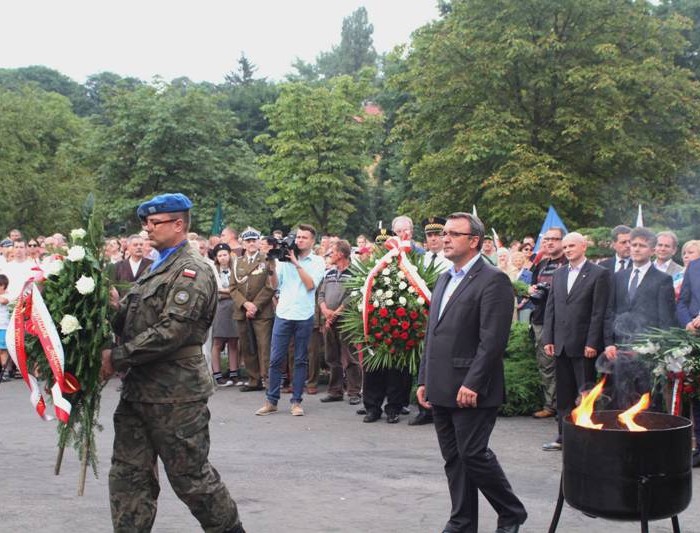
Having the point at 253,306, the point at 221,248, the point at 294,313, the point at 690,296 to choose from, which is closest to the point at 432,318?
the point at 690,296

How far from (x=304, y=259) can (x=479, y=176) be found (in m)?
23.0

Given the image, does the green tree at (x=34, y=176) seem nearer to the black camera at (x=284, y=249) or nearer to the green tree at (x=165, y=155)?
the green tree at (x=165, y=155)

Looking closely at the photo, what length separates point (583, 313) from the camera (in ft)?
29.0

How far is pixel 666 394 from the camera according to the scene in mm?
8461

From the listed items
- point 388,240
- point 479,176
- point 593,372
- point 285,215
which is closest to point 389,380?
point 388,240

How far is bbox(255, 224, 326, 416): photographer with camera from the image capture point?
36.4ft

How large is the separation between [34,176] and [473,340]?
35.1 metres

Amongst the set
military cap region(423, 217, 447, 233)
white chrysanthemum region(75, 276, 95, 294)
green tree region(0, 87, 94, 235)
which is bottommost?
white chrysanthemum region(75, 276, 95, 294)

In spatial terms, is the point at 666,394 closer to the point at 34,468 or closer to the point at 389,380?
the point at 389,380

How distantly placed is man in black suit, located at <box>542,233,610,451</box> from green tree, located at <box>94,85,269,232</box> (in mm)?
30743

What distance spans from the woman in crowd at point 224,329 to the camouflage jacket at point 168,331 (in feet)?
26.2

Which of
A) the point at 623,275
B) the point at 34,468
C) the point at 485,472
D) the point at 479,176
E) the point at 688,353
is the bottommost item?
the point at 34,468

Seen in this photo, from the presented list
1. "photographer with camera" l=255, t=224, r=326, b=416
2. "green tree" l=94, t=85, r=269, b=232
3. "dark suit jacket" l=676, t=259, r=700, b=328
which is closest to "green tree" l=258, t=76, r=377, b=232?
"green tree" l=94, t=85, r=269, b=232

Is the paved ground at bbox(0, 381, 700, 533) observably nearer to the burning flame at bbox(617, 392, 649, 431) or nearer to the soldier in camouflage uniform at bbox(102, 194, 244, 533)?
the soldier in camouflage uniform at bbox(102, 194, 244, 533)
